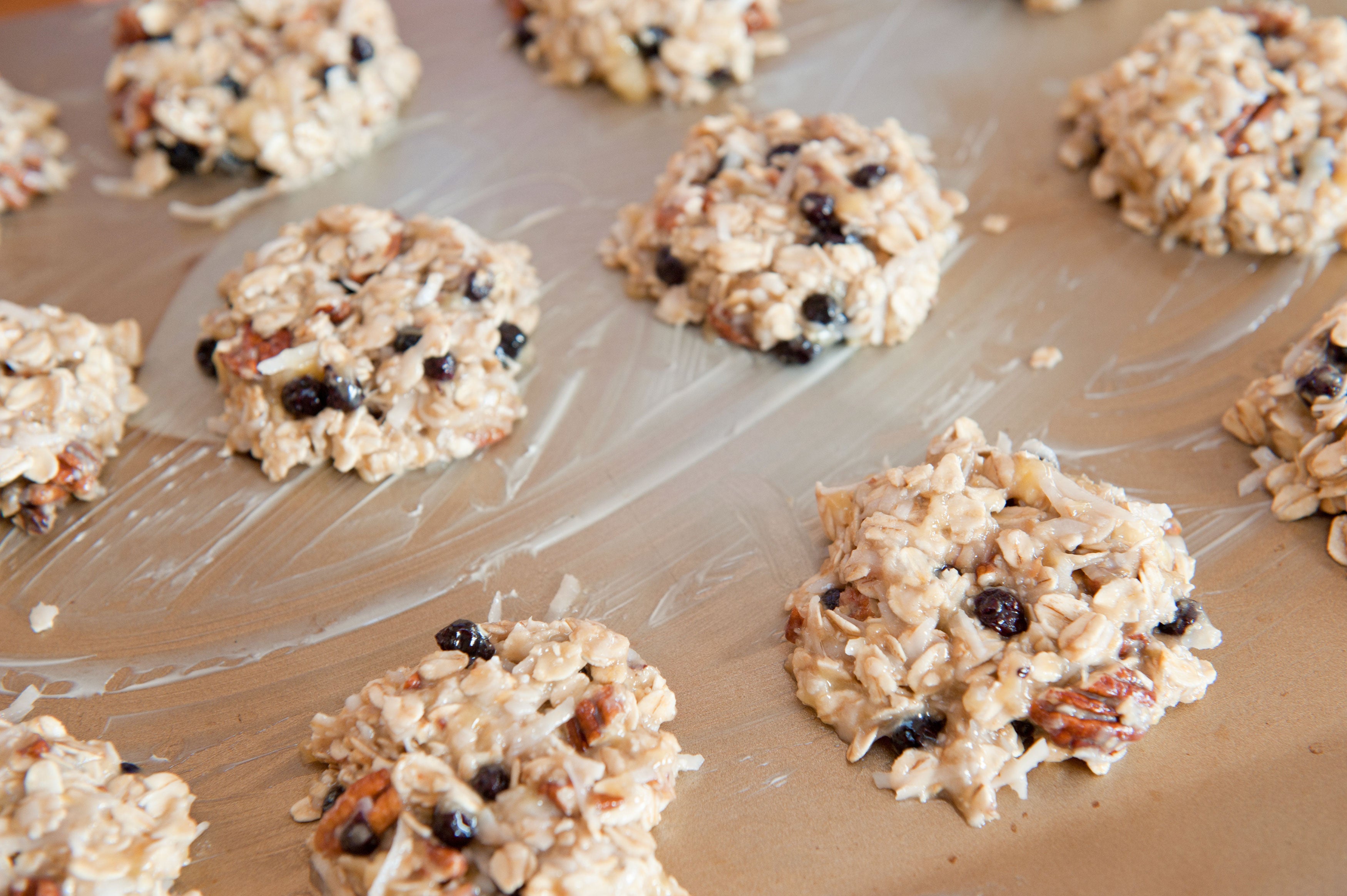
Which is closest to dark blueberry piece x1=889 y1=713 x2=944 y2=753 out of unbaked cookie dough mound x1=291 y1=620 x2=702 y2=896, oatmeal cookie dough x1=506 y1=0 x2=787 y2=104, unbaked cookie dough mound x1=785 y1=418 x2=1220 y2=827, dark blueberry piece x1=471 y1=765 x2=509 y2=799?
unbaked cookie dough mound x1=785 y1=418 x2=1220 y2=827

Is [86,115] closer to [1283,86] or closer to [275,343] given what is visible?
[275,343]

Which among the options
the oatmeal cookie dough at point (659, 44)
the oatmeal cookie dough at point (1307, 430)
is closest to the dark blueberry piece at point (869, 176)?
the oatmeal cookie dough at point (659, 44)

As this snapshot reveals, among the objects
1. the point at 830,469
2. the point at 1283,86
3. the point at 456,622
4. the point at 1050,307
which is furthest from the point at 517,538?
the point at 1283,86

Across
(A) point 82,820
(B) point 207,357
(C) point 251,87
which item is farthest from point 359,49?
(A) point 82,820

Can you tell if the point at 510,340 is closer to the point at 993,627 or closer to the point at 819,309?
the point at 819,309

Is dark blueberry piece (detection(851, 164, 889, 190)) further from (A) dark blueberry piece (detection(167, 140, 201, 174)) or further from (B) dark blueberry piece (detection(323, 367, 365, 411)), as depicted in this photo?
(A) dark blueberry piece (detection(167, 140, 201, 174))
